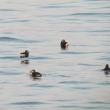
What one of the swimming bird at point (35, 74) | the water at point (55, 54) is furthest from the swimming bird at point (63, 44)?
the swimming bird at point (35, 74)

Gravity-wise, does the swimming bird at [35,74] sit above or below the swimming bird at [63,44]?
below

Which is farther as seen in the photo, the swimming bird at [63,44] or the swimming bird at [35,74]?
the swimming bird at [63,44]

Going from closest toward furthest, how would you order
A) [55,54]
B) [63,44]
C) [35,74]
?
[35,74] < [55,54] < [63,44]

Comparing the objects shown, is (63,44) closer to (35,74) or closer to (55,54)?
(55,54)

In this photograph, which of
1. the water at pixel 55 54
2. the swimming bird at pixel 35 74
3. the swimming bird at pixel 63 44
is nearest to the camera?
the water at pixel 55 54

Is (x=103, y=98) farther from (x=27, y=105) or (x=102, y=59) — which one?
(x=102, y=59)

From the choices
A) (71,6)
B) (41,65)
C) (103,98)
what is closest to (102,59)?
(41,65)

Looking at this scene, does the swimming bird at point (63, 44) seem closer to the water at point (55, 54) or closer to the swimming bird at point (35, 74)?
the water at point (55, 54)

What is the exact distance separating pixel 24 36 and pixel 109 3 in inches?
374

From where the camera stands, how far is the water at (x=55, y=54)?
19.8 metres

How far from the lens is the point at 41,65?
24172 millimetres

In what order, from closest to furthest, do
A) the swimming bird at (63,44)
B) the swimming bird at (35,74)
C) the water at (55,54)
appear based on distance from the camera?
the water at (55,54) < the swimming bird at (35,74) < the swimming bird at (63,44)

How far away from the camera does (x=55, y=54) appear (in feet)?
84.9

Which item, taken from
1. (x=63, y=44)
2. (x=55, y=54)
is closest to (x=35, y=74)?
(x=55, y=54)
